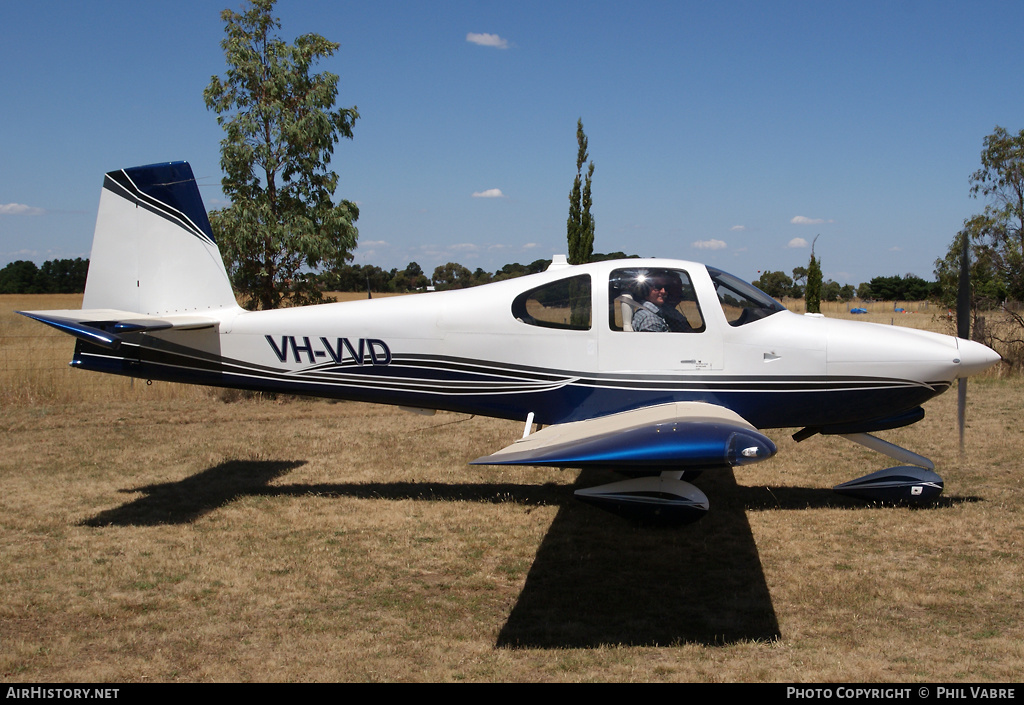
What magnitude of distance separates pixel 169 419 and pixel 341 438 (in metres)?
3.45

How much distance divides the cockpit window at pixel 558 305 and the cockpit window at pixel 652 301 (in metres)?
0.23

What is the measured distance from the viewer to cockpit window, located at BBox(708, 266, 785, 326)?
20.5 ft

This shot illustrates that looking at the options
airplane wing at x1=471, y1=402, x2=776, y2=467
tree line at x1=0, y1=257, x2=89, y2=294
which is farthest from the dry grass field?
tree line at x1=0, y1=257, x2=89, y2=294

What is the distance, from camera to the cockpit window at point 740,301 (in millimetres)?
6262

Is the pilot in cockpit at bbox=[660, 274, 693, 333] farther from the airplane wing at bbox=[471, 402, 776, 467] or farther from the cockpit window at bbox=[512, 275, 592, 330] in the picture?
the airplane wing at bbox=[471, 402, 776, 467]

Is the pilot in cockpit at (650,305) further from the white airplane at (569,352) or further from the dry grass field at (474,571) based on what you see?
the dry grass field at (474,571)

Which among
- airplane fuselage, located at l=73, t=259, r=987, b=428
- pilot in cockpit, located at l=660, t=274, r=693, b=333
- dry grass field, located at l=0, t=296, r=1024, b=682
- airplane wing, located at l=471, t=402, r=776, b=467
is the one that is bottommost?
dry grass field, located at l=0, t=296, r=1024, b=682

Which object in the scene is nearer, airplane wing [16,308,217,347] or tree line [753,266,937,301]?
airplane wing [16,308,217,347]

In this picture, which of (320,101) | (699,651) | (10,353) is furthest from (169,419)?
(10,353)

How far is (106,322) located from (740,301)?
19.4ft

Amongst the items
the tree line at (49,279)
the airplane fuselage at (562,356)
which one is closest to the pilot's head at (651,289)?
the airplane fuselage at (562,356)

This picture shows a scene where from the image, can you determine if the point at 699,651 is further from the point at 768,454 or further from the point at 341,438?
the point at 341,438

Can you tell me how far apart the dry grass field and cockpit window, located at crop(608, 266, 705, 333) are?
1.89 metres

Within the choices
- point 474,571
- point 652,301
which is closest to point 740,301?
point 652,301
